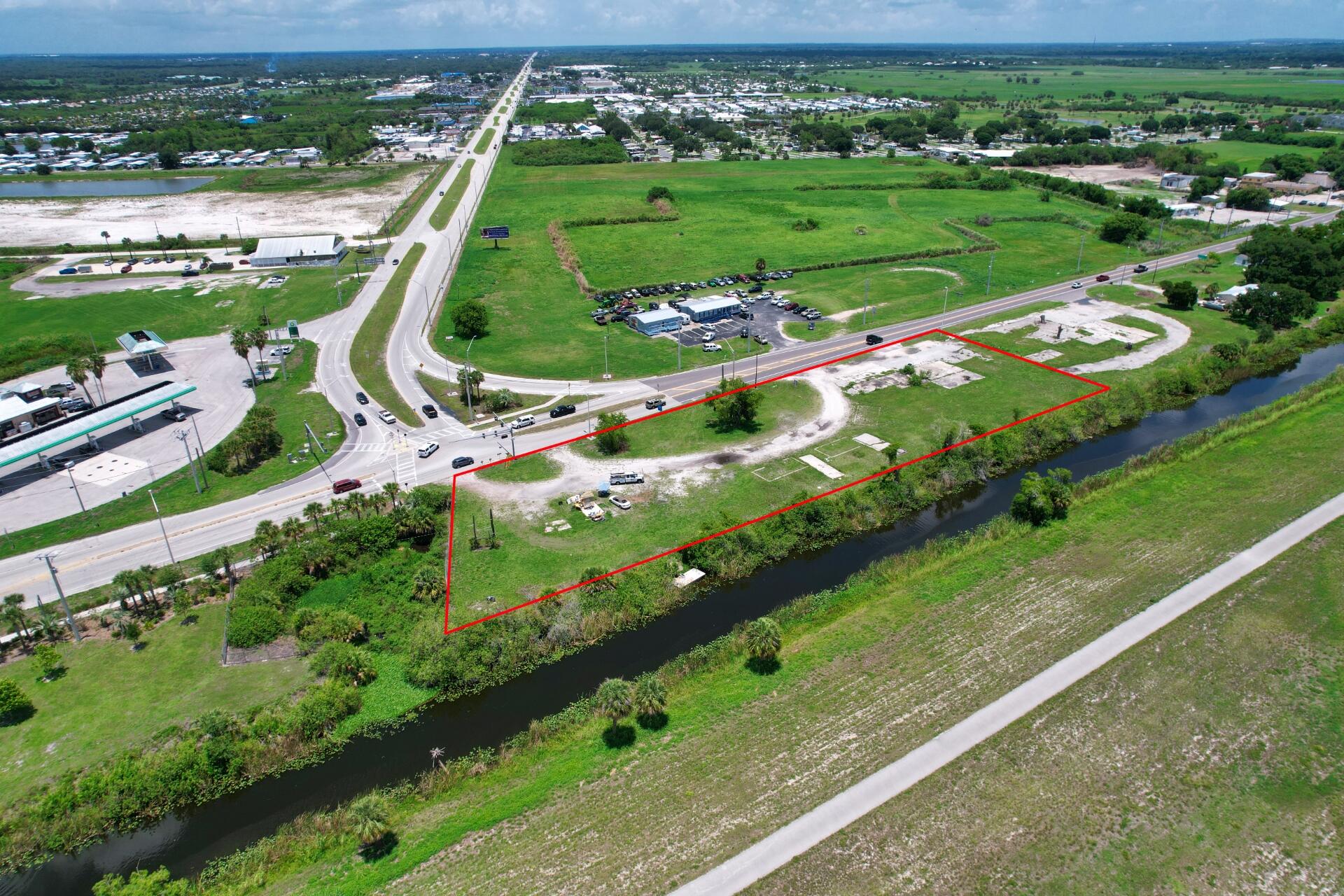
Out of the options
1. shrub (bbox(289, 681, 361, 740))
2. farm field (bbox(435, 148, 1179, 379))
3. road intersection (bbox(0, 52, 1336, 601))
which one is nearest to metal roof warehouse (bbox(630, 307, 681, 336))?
farm field (bbox(435, 148, 1179, 379))

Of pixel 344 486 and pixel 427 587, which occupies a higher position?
pixel 344 486

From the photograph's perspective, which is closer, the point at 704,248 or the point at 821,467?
the point at 821,467

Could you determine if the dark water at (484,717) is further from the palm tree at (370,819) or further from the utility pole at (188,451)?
the utility pole at (188,451)

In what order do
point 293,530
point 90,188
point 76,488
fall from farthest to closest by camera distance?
1. point 90,188
2. point 76,488
3. point 293,530

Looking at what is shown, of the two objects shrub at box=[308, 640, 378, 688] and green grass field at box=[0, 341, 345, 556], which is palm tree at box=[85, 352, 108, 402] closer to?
green grass field at box=[0, 341, 345, 556]

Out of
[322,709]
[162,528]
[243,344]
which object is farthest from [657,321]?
[322,709]

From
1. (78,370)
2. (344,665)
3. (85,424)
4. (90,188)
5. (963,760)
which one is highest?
(90,188)

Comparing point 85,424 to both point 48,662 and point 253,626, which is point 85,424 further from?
point 253,626

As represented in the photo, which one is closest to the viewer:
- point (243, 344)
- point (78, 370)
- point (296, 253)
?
point (78, 370)

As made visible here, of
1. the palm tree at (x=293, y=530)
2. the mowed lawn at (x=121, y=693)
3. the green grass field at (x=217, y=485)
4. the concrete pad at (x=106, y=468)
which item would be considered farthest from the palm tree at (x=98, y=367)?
the mowed lawn at (x=121, y=693)
